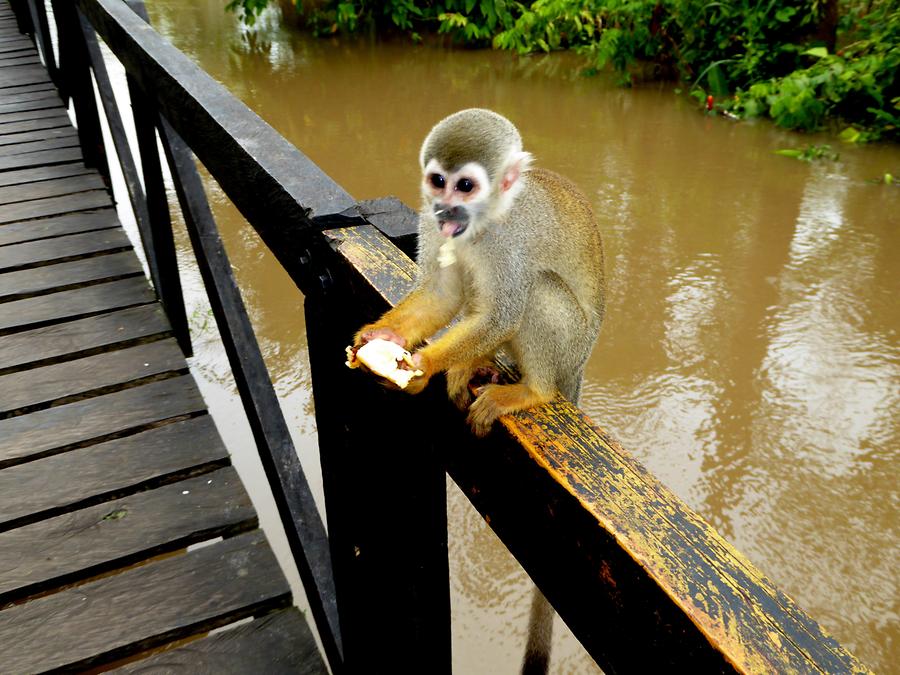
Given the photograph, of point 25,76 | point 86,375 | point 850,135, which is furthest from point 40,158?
point 850,135

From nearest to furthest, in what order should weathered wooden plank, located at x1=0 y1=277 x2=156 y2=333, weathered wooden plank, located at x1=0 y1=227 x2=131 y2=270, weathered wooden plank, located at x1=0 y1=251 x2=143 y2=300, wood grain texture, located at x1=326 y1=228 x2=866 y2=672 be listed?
wood grain texture, located at x1=326 y1=228 x2=866 y2=672 < weathered wooden plank, located at x1=0 y1=277 x2=156 y2=333 < weathered wooden plank, located at x1=0 y1=251 x2=143 y2=300 < weathered wooden plank, located at x1=0 y1=227 x2=131 y2=270

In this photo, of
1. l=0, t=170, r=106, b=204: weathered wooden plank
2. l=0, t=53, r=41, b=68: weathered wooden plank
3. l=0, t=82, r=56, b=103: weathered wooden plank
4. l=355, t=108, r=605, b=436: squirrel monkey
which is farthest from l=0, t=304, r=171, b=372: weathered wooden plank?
l=0, t=53, r=41, b=68: weathered wooden plank

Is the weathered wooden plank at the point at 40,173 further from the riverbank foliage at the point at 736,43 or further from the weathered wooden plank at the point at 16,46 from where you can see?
the riverbank foliage at the point at 736,43

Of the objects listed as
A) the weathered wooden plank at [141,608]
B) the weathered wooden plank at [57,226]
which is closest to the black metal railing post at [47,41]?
the weathered wooden plank at [57,226]

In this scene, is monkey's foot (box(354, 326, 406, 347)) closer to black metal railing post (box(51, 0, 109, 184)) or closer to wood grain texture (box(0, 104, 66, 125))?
black metal railing post (box(51, 0, 109, 184))

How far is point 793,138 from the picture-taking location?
245 inches

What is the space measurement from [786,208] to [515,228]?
4.36 meters

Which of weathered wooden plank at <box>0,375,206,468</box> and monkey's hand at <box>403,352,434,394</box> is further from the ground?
monkey's hand at <box>403,352,434,394</box>

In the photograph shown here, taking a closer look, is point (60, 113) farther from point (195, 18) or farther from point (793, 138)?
point (195, 18)

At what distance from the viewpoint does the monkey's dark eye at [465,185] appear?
137 cm

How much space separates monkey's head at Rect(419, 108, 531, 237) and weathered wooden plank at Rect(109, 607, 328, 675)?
1.00m

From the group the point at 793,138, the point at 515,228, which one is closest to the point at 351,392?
the point at 515,228

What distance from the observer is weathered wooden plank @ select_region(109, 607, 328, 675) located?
1.61 m

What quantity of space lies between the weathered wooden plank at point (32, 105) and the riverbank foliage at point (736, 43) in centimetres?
450
